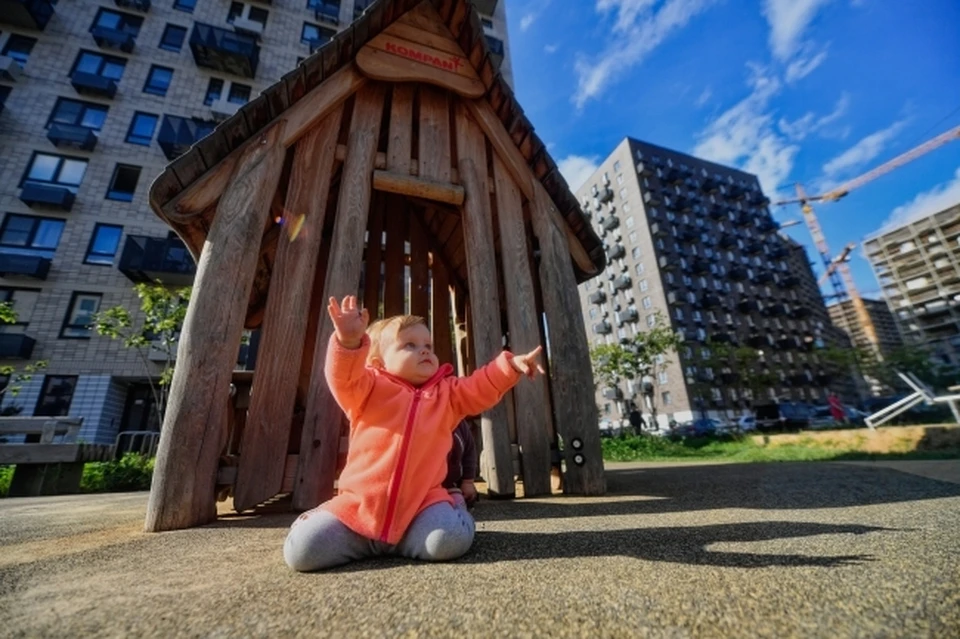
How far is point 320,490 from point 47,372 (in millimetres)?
17967

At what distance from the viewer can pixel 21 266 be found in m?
14.0

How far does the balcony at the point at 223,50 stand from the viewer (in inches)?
727

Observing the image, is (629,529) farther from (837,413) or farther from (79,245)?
(837,413)

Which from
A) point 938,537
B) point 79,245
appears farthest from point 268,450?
point 79,245

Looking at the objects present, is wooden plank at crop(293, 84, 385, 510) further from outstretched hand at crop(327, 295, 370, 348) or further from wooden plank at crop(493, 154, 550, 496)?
wooden plank at crop(493, 154, 550, 496)

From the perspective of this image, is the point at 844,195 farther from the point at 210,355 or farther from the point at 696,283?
the point at 210,355

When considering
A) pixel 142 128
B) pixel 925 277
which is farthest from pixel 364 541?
pixel 925 277

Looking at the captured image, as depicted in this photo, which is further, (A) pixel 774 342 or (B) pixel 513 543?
(A) pixel 774 342

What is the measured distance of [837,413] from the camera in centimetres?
2227

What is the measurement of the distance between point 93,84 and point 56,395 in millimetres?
13714

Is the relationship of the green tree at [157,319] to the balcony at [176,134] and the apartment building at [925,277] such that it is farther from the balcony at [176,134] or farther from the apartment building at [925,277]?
the apartment building at [925,277]

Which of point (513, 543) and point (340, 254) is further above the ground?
point (340, 254)

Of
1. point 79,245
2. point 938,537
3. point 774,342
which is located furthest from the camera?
point 774,342

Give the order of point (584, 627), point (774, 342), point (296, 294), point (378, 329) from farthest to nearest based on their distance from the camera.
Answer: point (774, 342)
point (296, 294)
point (378, 329)
point (584, 627)
